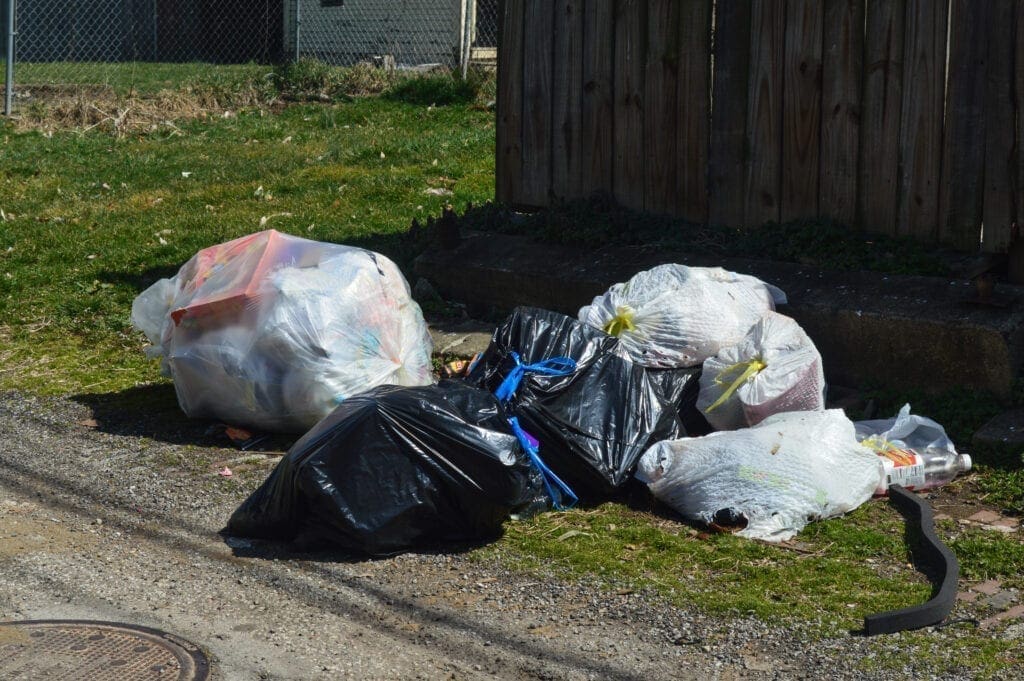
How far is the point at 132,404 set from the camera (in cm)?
588

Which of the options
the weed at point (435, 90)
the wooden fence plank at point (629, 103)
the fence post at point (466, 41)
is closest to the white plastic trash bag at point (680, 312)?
the wooden fence plank at point (629, 103)

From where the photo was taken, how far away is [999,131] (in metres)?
5.32

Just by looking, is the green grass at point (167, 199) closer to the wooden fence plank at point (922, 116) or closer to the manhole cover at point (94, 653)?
the manhole cover at point (94, 653)

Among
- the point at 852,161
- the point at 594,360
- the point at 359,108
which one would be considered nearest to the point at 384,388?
the point at 594,360

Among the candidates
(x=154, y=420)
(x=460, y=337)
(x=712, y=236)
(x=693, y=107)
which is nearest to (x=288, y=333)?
(x=154, y=420)

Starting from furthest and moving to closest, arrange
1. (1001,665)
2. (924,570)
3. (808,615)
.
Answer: (924,570), (808,615), (1001,665)

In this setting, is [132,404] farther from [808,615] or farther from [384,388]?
[808,615]

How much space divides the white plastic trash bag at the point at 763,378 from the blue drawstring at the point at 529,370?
2.05ft

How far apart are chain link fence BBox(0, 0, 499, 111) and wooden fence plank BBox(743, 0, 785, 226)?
815 centimetres

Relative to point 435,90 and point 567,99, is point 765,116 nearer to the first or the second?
point 567,99

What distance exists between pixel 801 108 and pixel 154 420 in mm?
3460

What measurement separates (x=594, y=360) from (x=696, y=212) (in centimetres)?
197

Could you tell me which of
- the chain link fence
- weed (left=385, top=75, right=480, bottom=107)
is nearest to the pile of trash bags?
weed (left=385, top=75, right=480, bottom=107)

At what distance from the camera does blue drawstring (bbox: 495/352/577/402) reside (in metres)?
4.62
